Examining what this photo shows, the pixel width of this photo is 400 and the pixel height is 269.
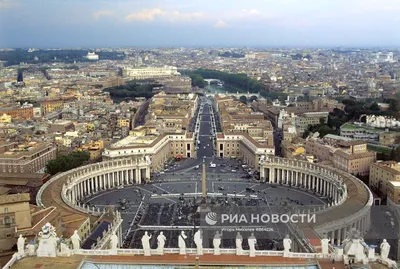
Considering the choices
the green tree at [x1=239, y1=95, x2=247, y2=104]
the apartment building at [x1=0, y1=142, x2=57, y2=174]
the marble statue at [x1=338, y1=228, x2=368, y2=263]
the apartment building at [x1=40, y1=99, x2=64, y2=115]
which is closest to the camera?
the marble statue at [x1=338, y1=228, x2=368, y2=263]

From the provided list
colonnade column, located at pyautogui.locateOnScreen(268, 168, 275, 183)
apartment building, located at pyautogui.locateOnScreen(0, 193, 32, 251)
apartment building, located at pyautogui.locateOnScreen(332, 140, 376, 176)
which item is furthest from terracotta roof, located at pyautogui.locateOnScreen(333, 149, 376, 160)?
apartment building, located at pyautogui.locateOnScreen(0, 193, 32, 251)

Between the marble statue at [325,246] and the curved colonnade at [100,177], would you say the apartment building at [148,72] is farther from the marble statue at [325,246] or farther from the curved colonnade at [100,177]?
the marble statue at [325,246]

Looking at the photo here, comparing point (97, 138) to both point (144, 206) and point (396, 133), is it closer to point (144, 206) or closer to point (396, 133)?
point (144, 206)

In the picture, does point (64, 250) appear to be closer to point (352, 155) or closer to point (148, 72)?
point (352, 155)

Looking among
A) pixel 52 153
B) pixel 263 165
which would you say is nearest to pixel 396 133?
pixel 263 165

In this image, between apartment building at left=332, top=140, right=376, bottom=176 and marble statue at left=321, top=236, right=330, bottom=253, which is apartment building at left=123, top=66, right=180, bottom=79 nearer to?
apartment building at left=332, top=140, right=376, bottom=176

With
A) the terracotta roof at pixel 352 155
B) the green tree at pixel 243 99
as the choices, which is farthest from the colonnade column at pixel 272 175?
the green tree at pixel 243 99

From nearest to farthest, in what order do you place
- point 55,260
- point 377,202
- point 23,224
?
1. point 55,260
2. point 23,224
3. point 377,202
